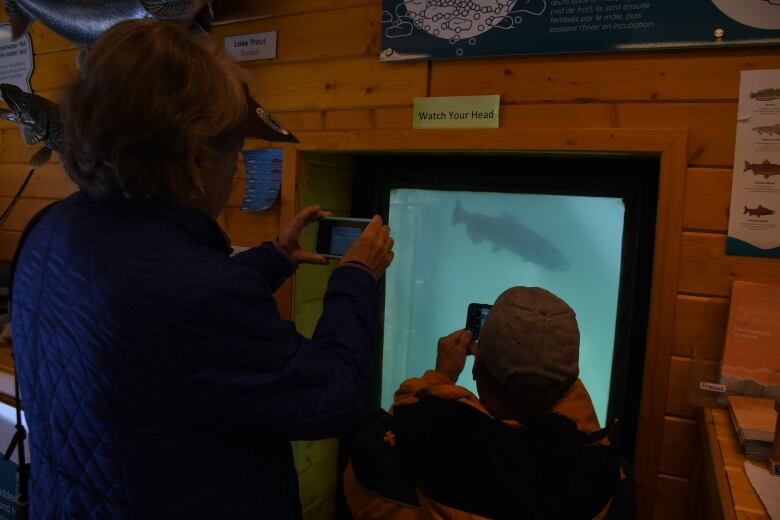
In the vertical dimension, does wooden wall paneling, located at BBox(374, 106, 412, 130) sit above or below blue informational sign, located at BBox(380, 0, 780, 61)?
below

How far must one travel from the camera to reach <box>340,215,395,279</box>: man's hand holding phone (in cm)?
91

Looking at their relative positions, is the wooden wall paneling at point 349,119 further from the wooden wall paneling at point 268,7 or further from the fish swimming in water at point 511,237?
the fish swimming in water at point 511,237

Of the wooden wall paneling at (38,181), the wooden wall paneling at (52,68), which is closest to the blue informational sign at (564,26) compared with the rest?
the wooden wall paneling at (52,68)

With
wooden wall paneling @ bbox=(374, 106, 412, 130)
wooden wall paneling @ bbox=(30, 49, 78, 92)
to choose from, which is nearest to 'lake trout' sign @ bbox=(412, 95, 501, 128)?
wooden wall paneling @ bbox=(374, 106, 412, 130)

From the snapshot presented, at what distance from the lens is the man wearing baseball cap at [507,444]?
81 cm

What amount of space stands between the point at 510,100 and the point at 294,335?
2.91 feet

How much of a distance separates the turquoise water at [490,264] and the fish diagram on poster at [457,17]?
0.48m

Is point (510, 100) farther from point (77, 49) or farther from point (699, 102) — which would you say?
point (77, 49)

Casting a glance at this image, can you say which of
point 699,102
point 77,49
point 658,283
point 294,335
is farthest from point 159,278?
point 77,49

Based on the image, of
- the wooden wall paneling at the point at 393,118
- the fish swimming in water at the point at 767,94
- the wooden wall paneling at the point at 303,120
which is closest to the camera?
the fish swimming in water at the point at 767,94

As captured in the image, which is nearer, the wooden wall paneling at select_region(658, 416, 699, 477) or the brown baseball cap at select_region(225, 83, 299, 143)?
the brown baseball cap at select_region(225, 83, 299, 143)

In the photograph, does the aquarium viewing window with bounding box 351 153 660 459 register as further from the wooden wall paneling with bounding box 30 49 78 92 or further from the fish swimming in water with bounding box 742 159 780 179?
the wooden wall paneling with bounding box 30 49 78 92

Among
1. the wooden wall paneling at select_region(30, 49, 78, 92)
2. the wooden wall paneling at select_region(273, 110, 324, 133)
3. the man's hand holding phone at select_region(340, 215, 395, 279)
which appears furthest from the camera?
the wooden wall paneling at select_region(30, 49, 78, 92)

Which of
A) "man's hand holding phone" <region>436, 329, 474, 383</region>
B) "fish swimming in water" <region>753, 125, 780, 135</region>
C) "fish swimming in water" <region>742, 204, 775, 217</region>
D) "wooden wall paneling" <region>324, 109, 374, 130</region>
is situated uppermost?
"wooden wall paneling" <region>324, 109, 374, 130</region>
